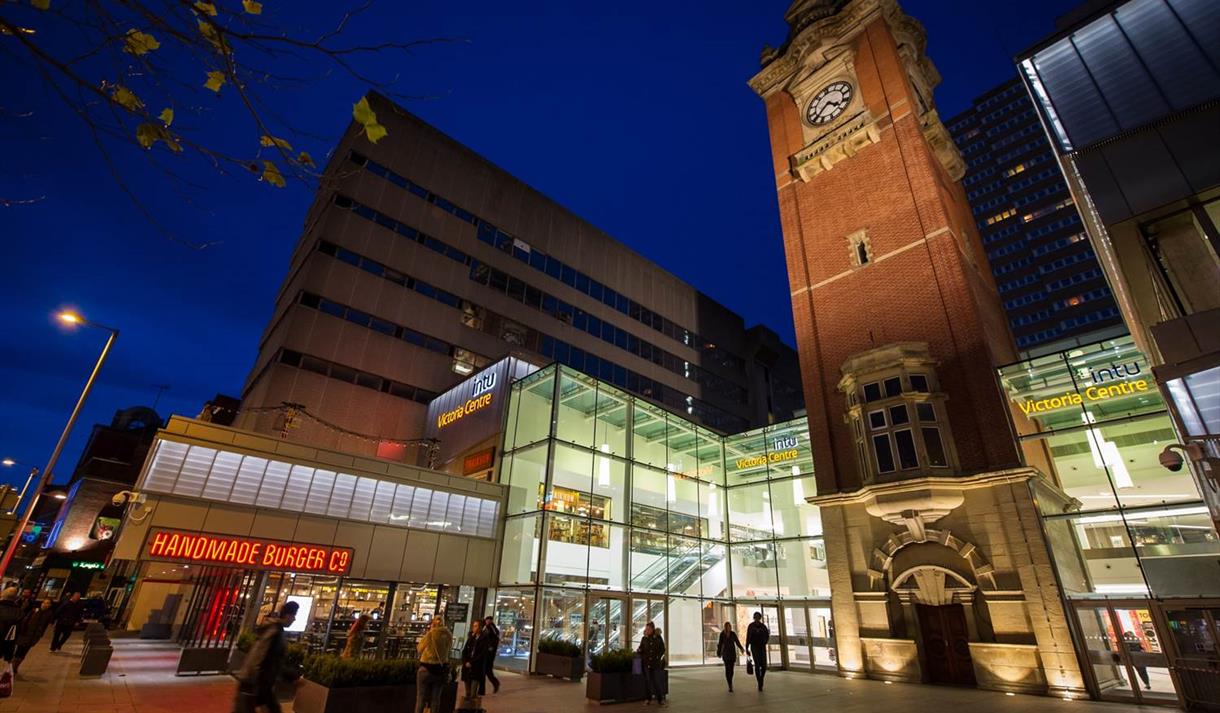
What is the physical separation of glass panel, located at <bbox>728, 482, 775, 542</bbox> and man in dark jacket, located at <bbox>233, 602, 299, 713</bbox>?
2156 centimetres

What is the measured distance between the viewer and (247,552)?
1612 cm

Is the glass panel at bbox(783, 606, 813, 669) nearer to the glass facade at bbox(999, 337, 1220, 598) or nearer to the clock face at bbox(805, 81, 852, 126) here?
the glass facade at bbox(999, 337, 1220, 598)

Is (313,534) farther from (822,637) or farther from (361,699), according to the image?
(822,637)

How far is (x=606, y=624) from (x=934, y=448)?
1272 cm

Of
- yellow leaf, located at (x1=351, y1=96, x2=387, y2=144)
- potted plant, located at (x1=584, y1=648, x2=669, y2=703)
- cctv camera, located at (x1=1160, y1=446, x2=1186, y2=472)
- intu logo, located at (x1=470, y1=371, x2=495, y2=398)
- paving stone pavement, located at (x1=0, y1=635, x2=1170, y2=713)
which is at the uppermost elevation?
intu logo, located at (x1=470, y1=371, x2=495, y2=398)

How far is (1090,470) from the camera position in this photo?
19.6m

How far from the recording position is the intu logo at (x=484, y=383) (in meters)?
24.9

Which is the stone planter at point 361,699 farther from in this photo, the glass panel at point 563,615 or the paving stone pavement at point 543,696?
the glass panel at point 563,615

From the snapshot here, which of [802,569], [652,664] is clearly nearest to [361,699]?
[652,664]

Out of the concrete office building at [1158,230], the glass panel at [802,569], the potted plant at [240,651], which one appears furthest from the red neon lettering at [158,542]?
the concrete office building at [1158,230]

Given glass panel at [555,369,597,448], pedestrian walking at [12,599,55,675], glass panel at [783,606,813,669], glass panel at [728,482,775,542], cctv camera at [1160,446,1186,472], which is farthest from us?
glass panel at [728,482,775,542]

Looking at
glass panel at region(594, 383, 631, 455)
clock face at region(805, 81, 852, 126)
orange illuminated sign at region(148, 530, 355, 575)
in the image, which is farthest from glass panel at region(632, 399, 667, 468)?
clock face at region(805, 81, 852, 126)

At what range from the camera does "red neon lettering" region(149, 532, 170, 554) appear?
585 inches

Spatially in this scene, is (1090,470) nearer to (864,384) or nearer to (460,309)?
(864,384)
